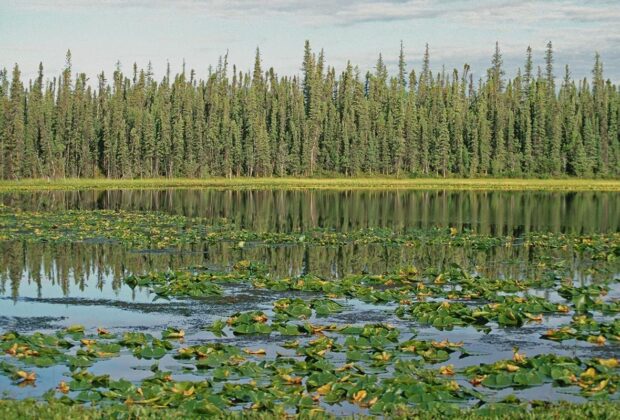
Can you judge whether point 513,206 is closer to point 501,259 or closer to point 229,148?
point 501,259

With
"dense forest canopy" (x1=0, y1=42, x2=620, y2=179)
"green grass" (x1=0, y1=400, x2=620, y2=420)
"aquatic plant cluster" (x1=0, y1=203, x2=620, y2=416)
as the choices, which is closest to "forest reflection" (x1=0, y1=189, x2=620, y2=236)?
"aquatic plant cluster" (x1=0, y1=203, x2=620, y2=416)

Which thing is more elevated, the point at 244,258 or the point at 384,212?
the point at 244,258

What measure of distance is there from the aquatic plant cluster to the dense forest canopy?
98.2 meters

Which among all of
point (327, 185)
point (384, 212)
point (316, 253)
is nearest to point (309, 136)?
point (327, 185)

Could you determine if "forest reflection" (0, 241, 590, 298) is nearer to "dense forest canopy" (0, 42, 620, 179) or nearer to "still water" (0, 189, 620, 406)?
"still water" (0, 189, 620, 406)

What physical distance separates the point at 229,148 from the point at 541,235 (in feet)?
291

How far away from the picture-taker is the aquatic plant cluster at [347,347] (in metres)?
13.4

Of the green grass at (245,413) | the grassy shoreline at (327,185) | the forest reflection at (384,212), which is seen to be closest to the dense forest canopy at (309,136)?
the grassy shoreline at (327,185)

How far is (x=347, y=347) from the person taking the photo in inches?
662

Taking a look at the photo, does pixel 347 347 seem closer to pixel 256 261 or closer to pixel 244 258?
pixel 256 261

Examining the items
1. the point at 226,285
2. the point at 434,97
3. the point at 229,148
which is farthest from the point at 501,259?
the point at 434,97

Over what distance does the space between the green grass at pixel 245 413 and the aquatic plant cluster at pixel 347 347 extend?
0.31 meters

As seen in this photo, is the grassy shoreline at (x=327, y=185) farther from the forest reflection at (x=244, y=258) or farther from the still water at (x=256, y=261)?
the forest reflection at (x=244, y=258)

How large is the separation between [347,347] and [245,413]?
5.00m
